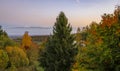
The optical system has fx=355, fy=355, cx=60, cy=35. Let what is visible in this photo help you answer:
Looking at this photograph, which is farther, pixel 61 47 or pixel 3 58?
pixel 3 58

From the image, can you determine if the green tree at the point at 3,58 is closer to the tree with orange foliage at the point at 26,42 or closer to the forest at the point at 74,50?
the forest at the point at 74,50

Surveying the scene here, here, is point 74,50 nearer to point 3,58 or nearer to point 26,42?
point 3,58

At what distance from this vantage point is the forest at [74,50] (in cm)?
1892

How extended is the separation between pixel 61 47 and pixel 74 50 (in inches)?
83.3

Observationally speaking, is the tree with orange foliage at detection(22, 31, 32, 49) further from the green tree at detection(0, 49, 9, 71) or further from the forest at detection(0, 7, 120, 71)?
the green tree at detection(0, 49, 9, 71)

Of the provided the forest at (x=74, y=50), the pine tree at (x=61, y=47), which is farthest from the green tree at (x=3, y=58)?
the pine tree at (x=61, y=47)

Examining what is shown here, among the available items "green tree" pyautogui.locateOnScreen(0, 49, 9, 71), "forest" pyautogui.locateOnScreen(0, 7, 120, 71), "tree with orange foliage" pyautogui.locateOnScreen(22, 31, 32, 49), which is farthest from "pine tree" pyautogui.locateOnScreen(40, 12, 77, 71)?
"tree with orange foliage" pyautogui.locateOnScreen(22, 31, 32, 49)

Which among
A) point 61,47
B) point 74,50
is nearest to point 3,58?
point 61,47

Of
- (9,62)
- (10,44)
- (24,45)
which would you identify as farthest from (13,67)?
(24,45)

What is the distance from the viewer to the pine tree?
2074 inches

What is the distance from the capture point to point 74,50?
177 feet

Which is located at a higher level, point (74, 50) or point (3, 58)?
point (74, 50)

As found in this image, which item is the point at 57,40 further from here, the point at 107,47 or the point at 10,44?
the point at 107,47

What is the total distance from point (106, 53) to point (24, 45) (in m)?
80.4
